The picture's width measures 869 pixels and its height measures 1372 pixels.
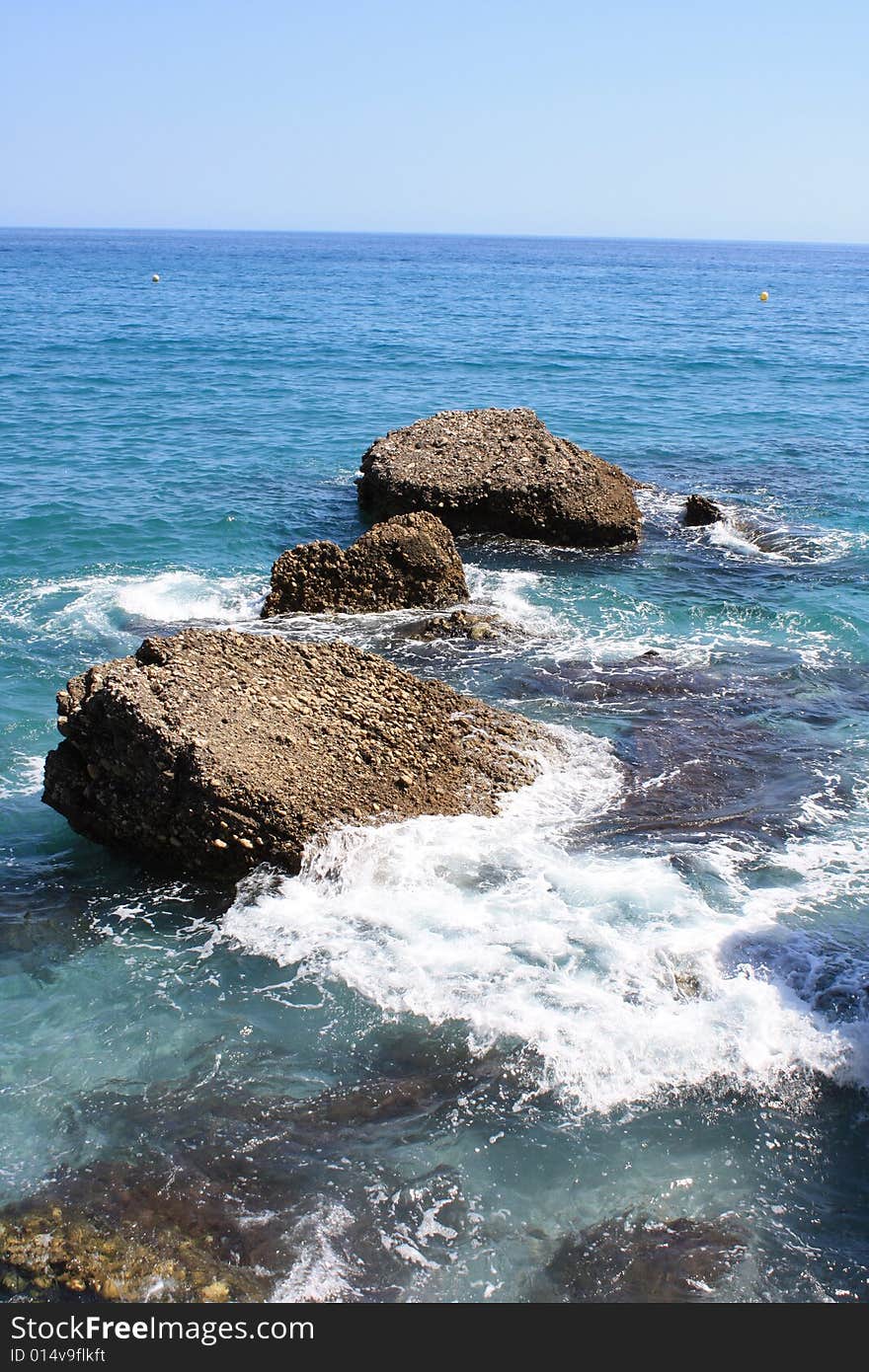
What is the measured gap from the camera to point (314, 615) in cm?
1565

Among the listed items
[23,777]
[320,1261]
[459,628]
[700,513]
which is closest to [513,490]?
[700,513]

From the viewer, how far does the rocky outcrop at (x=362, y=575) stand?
51.8 ft

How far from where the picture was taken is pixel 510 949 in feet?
28.9

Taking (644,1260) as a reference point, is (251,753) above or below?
above

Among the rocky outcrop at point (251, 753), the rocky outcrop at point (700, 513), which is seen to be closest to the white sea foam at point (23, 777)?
the rocky outcrop at point (251, 753)

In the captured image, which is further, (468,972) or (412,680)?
(412,680)

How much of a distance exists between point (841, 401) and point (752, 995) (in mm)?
28896

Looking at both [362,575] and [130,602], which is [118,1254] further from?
[130,602]

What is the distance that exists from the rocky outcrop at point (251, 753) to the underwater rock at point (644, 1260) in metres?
4.24

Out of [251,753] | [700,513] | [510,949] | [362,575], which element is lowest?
[510,949]

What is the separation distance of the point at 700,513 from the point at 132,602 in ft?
33.5

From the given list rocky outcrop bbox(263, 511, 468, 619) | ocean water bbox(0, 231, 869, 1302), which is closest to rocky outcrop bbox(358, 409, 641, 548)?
ocean water bbox(0, 231, 869, 1302)

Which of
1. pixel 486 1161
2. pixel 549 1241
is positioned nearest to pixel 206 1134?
pixel 486 1161

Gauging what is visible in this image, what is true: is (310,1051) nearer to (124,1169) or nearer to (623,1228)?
(124,1169)
